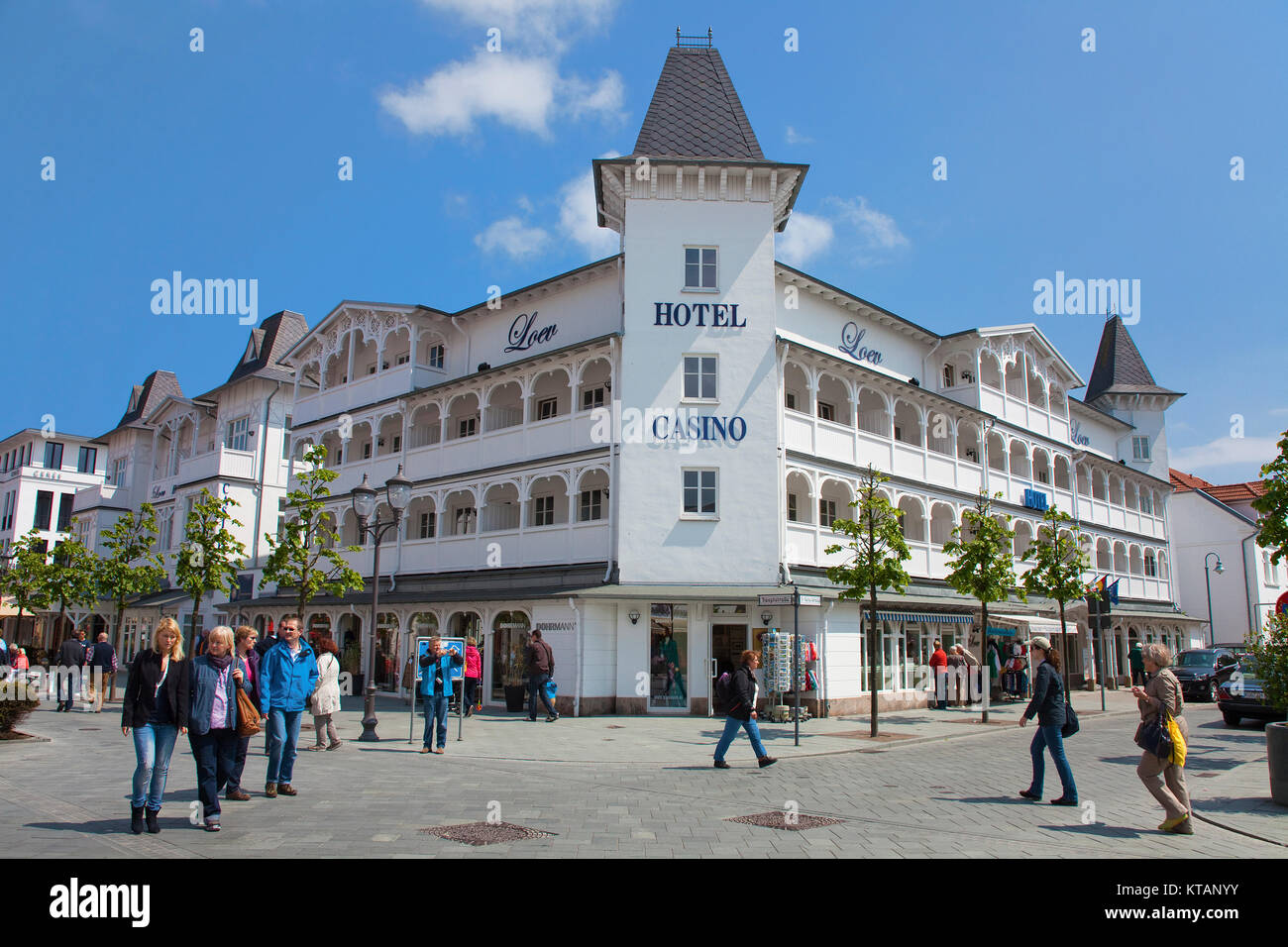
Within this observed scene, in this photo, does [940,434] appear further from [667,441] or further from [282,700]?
[282,700]

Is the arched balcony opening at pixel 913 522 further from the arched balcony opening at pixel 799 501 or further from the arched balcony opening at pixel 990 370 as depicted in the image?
the arched balcony opening at pixel 990 370

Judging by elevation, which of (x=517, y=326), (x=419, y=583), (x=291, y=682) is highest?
(x=517, y=326)

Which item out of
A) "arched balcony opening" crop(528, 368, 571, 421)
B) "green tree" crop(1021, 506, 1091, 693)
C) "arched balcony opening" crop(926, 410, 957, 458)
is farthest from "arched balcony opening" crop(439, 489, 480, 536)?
"green tree" crop(1021, 506, 1091, 693)

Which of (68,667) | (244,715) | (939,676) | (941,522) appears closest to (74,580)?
(68,667)

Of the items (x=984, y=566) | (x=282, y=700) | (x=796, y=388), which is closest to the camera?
(x=282, y=700)

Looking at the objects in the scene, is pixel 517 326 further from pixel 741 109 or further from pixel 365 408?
pixel 741 109

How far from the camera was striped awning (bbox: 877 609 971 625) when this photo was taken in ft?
88.6

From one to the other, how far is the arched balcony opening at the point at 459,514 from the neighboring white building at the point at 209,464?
34.2 feet

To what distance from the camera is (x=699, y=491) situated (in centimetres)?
2555

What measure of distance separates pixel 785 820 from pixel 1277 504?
1061cm

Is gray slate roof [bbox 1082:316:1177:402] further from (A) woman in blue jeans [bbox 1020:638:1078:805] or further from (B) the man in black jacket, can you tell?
(B) the man in black jacket

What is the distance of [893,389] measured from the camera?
30.4m
